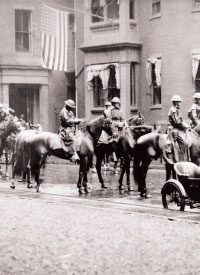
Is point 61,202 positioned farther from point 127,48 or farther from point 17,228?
point 127,48

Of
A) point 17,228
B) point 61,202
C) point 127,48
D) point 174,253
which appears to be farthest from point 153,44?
point 174,253

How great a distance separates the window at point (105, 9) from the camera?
119 feet

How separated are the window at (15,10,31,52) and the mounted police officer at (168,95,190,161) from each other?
24255mm

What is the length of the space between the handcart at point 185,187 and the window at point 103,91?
836 inches

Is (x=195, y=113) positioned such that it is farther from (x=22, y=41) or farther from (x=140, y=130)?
(x=22, y=41)

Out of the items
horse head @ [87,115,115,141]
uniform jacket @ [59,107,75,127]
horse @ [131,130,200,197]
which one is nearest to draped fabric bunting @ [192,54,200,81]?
horse head @ [87,115,115,141]

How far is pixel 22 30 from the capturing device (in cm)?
4147

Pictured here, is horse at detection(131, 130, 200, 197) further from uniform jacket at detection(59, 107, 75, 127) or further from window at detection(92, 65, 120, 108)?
window at detection(92, 65, 120, 108)

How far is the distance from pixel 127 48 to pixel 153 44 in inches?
56.1

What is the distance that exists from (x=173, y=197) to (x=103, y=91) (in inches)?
866

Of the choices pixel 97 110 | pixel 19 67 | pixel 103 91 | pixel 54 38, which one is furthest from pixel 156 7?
pixel 19 67

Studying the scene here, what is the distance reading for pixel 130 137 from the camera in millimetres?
19891

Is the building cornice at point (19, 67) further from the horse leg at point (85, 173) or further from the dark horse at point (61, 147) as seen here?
the horse leg at point (85, 173)

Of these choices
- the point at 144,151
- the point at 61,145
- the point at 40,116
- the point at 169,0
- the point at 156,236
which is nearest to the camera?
the point at 156,236
